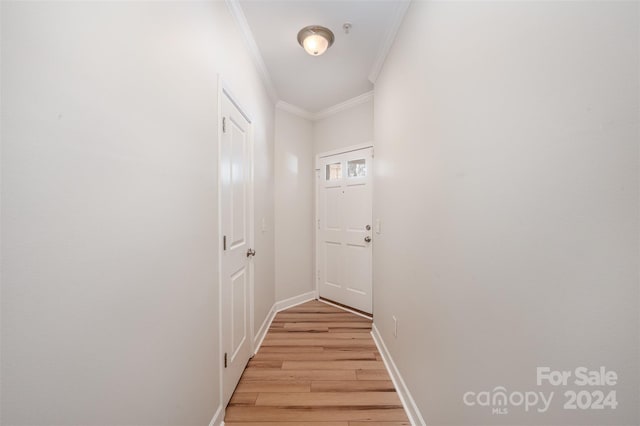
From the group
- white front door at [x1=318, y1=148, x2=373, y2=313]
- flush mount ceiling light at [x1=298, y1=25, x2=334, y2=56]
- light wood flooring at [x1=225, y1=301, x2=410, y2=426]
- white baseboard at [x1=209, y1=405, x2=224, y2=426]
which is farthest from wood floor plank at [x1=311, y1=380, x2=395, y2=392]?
flush mount ceiling light at [x1=298, y1=25, x2=334, y2=56]

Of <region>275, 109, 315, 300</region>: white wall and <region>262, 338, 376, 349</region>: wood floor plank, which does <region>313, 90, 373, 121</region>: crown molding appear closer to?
<region>275, 109, 315, 300</region>: white wall

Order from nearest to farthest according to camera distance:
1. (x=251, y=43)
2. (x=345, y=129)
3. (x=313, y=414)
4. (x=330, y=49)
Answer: (x=313, y=414) < (x=251, y=43) < (x=330, y=49) < (x=345, y=129)

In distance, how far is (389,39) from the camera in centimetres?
199

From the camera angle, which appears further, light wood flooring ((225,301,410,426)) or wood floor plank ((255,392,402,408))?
wood floor plank ((255,392,402,408))

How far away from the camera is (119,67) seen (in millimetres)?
769

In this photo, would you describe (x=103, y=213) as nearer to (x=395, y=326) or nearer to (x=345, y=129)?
(x=395, y=326)

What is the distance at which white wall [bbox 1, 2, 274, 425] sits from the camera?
541 mm

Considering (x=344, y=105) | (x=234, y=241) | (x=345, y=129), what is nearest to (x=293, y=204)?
(x=345, y=129)

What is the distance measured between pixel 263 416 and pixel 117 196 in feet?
5.18

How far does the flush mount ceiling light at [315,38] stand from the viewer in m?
1.92

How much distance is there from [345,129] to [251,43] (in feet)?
5.20

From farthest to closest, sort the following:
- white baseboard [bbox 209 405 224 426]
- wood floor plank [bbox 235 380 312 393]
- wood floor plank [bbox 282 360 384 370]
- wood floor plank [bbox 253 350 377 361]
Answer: wood floor plank [bbox 253 350 377 361] → wood floor plank [bbox 282 360 384 370] → wood floor plank [bbox 235 380 312 393] → white baseboard [bbox 209 405 224 426]

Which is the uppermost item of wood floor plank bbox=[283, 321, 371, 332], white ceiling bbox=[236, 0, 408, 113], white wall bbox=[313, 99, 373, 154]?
white ceiling bbox=[236, 0, 408, 113]

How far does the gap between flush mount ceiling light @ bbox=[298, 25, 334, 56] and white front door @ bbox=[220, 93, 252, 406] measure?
0.77 m
